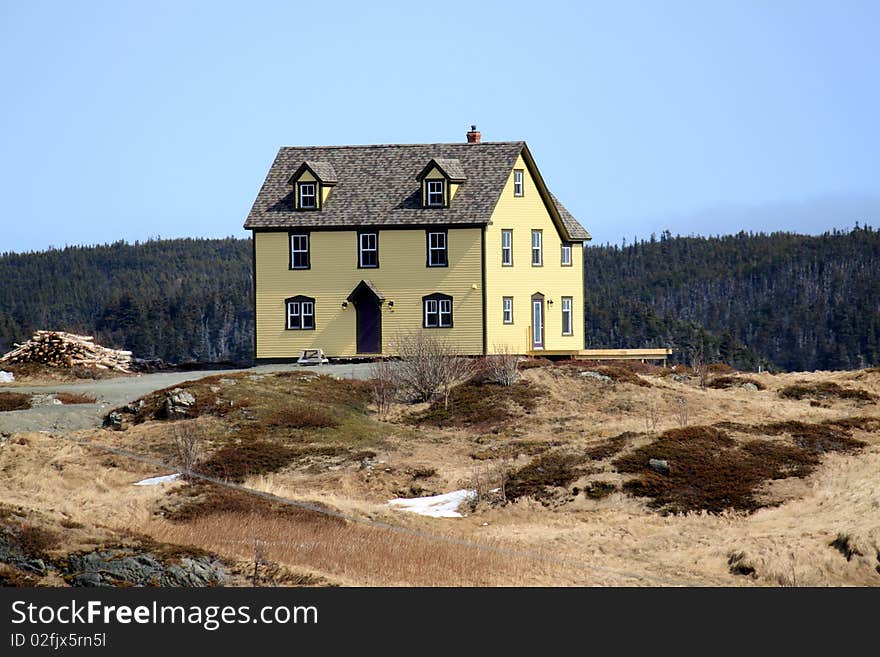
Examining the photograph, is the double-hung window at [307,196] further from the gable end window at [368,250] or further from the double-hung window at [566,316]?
the double-hung window at [566,316]

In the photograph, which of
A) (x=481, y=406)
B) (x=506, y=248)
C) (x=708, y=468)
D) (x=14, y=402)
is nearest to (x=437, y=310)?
(x=506, y=248)

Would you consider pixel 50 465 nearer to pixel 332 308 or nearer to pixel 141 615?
pixel 141 615

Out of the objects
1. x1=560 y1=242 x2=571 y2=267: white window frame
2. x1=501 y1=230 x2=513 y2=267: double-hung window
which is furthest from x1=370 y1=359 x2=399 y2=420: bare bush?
x1=560 y1=242 x2=571 y2=267: white window frame

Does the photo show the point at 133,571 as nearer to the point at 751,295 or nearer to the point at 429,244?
the point at 429,244

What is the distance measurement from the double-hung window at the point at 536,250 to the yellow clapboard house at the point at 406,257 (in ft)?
0.17

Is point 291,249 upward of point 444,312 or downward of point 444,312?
upward

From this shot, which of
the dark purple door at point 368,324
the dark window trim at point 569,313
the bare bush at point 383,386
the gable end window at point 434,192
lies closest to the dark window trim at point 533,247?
the dark window trim at point 569,313

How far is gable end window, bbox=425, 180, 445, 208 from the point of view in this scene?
56.0 metres

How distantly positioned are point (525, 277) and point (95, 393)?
18751mm

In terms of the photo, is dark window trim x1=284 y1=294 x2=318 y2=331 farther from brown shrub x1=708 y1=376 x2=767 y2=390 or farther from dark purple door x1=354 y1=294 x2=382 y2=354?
brown shrub x1=708 y1=376 x2=767 y2=390

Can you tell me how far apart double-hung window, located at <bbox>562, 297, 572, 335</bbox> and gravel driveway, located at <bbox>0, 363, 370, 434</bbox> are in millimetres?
9221

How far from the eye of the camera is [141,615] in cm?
1673

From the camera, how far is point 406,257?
55594mm

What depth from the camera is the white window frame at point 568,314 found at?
58594 mm
